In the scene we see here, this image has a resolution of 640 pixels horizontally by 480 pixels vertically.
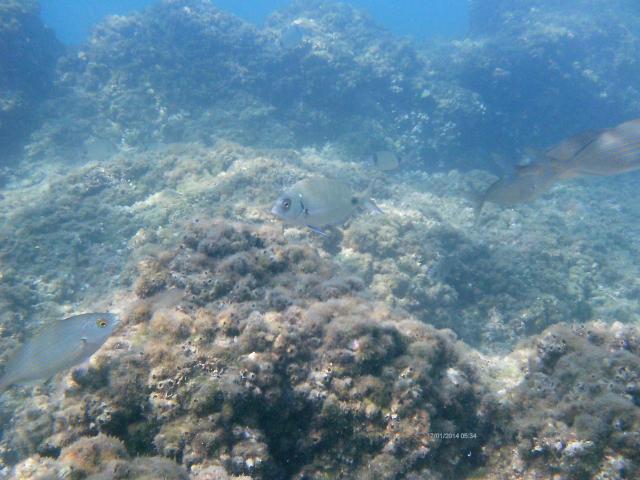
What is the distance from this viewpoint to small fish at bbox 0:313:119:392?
2932 millimetres

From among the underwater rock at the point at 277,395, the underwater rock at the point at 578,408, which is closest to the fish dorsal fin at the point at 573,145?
the underwater rock at the point at 578,408

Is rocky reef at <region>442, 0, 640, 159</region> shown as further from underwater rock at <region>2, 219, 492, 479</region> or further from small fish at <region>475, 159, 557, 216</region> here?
underwater rock at <region>2, 219, 492, 479</region>

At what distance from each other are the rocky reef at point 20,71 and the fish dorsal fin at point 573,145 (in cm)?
1798

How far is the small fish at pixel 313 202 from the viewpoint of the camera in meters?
3.66

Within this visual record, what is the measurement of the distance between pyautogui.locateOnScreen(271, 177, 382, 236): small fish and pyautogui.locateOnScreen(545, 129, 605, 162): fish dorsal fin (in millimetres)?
3195

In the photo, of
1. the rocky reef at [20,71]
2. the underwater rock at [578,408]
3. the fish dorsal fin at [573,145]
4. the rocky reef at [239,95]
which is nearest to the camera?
the underwater rock at [578,408]

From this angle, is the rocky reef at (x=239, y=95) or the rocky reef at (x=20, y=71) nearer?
the rocky reef at (x=20, y=71)

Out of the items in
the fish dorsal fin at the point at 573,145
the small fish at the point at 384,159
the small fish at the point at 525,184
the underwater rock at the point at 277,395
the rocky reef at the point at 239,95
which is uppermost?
the rocky reef at the point at 239,95

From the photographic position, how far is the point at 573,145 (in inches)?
200

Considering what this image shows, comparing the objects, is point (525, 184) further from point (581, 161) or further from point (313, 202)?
point (313, 202)

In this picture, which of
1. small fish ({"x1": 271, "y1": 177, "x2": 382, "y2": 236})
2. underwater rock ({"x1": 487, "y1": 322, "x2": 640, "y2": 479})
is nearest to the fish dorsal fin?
underwater rock ({"x1": 487, "y1": 322, "x2": 640, "y2": 479})

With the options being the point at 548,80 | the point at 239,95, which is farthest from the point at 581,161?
the point at 548,80
